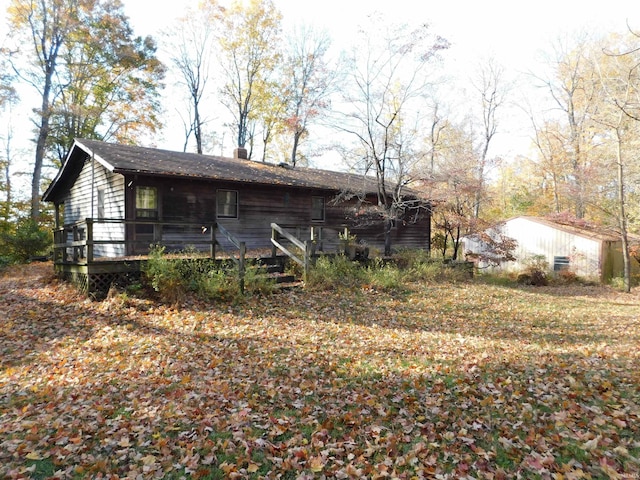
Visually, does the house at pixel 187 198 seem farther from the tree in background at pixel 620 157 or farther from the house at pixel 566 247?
the tree in background at pixel 620 157

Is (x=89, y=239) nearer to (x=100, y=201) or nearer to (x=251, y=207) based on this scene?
(x=251, y=207)

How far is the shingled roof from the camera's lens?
13.4m

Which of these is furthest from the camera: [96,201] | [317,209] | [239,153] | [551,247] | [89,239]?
[551,247]

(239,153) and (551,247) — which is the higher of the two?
(239,153)

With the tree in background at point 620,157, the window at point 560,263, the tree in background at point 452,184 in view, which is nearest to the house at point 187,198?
the tree in background at point 452,184

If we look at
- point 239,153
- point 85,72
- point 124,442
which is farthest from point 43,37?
point 124,442

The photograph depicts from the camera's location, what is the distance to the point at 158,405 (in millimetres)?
4695

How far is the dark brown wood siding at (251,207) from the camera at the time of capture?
551 inches

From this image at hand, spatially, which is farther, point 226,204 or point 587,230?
point 587,230

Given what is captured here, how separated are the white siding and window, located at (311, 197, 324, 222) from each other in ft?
26.8

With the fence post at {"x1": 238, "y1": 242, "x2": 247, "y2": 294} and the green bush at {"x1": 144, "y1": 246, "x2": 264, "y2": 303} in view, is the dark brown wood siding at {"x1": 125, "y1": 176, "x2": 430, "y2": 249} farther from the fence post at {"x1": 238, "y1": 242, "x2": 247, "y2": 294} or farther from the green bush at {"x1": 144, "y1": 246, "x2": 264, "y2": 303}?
the fence post at {"x1": 238, "y1": 242, "x2": 247, "y2": 294}

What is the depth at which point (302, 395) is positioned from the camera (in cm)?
507

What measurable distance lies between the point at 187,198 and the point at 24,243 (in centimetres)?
Result: 1025

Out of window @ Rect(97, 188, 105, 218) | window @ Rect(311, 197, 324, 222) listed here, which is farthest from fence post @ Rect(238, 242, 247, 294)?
window @ Rect(97, 188, 105, 218)
